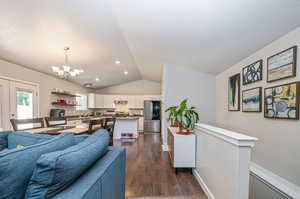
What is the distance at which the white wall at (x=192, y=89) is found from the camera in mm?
4223

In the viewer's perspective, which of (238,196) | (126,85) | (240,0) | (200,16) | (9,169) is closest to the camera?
(9,169)

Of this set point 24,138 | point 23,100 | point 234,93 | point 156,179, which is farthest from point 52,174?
point 23,100

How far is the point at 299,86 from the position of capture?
173 centimetres

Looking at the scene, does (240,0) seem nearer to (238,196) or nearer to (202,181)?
(238,196)

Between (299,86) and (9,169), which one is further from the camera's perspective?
(299,86)

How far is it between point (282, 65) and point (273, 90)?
363mm

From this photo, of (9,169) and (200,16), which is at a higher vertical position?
(200,16)

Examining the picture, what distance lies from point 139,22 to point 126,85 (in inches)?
233

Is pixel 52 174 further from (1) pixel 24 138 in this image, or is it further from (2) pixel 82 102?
(2) pixel 82 102

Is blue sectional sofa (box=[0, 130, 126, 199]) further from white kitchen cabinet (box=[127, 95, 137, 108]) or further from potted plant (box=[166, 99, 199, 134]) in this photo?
white kitchen cabinet (box=[127, 95, 137, 108])

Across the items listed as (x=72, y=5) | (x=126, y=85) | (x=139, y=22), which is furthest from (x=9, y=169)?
(x=126, y=85)

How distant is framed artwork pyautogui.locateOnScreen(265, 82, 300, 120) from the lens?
5.81 ft

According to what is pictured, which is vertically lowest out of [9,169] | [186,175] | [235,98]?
[186,175]

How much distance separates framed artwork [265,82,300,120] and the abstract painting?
34 cm
